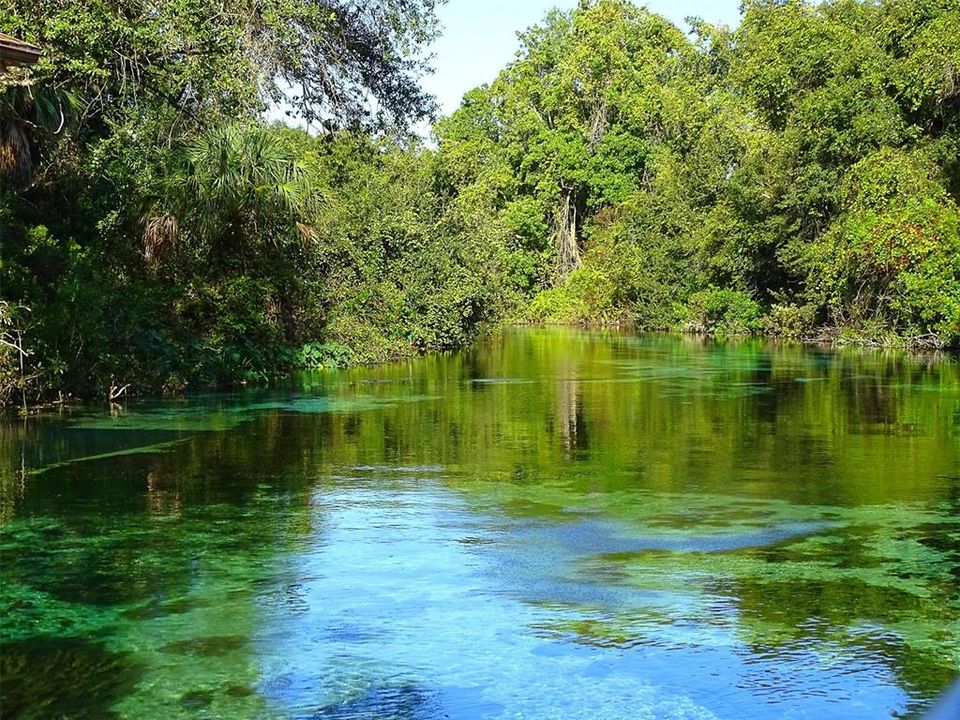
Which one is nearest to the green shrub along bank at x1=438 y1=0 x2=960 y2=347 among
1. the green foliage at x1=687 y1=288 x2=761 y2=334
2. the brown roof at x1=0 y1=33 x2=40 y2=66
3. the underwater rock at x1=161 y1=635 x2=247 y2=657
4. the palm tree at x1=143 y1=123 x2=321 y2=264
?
the green foliage at x1=687 y1=288 x2=761 y2=334

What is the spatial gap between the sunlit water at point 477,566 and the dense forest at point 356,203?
3.51 meters

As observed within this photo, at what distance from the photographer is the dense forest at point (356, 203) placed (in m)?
15.9

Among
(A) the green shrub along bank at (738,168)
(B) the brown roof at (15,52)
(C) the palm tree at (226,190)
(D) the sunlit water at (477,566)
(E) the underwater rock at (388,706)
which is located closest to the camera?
(E) the underwater rock at (388,706)

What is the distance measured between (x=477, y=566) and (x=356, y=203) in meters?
19.6

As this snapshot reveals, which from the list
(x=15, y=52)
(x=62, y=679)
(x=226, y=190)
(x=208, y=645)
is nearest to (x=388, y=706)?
(x=208, y=645)

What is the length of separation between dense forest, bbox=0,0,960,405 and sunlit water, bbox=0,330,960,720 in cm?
351

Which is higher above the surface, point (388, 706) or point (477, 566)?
point (477, 566)

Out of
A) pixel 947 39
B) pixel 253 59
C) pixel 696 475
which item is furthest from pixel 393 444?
pixel 947 39

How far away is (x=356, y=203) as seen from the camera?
26.4m

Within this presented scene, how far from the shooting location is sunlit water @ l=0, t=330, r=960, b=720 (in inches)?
210

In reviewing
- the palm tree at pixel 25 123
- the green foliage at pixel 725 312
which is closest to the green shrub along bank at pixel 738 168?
the green foliage at pixel 725 312

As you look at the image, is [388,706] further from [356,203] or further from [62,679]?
[356,203]

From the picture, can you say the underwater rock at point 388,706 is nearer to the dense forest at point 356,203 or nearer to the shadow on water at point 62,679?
the shadow on water at point 62,679

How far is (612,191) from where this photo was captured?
6119cm
